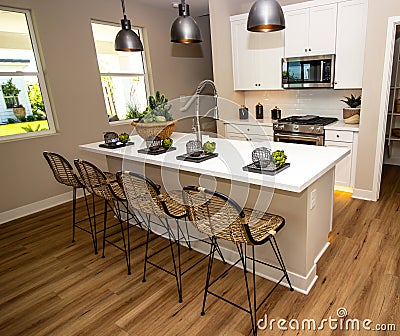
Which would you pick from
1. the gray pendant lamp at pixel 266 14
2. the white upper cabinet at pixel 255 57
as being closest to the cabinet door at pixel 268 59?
the white upper cabinet at pixel 255 57

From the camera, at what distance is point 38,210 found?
4078mm

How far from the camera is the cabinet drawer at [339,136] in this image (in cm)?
363

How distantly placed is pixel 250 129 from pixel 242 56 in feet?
3.94

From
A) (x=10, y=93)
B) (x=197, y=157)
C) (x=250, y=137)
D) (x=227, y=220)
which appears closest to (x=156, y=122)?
(x=197, y=157)

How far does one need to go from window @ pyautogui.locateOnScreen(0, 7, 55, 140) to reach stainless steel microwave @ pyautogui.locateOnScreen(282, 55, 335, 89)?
3478 millimetres

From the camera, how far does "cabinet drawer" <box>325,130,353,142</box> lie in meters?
3.63

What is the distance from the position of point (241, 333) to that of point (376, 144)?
9.06 ft

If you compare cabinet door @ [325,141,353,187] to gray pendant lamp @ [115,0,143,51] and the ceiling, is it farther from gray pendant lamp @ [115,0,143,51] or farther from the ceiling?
the ceiling

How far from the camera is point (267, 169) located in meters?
1.90

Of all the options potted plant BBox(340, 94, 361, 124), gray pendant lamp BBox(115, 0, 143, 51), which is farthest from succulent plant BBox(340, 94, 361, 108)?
gray pendant lamp BBox(115, 0, 143, 51)

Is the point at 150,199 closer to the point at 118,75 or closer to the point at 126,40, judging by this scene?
the point at 126,40

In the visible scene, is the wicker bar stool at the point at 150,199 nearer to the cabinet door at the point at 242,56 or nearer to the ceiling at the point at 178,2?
the cabinet door at the point at 242,56

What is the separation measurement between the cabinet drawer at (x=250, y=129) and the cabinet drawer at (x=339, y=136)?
0.84m

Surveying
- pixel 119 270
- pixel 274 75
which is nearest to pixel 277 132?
pixel 274 75
